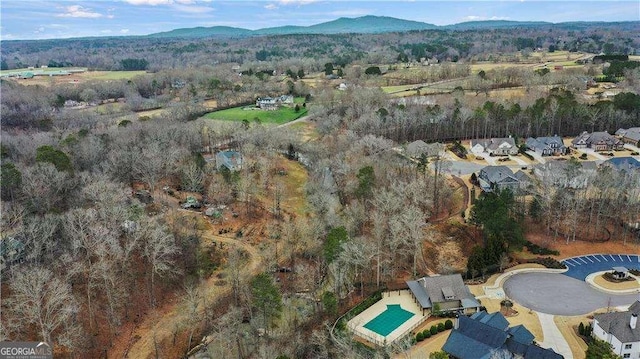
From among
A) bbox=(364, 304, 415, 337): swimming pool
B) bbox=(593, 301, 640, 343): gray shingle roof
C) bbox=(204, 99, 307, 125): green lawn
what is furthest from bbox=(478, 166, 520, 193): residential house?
bbox=(204, 99, 307, 125): green lawn

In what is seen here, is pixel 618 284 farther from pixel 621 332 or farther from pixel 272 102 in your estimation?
pixel 272 102

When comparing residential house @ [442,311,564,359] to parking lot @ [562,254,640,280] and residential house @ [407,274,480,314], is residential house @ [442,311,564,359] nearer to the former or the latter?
residential house @ [407,274,480,314]

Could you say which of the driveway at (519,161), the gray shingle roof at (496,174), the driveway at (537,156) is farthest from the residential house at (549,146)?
the gray shingle roof at (496,174)

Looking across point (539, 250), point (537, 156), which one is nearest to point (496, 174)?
point (539, 250)

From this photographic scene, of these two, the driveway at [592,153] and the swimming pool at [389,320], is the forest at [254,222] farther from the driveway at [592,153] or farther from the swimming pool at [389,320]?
the driveway at [592,153]

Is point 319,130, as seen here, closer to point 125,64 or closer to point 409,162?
point 409,162

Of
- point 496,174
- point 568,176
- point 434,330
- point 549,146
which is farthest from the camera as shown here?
point 549,146

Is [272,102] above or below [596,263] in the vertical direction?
above
